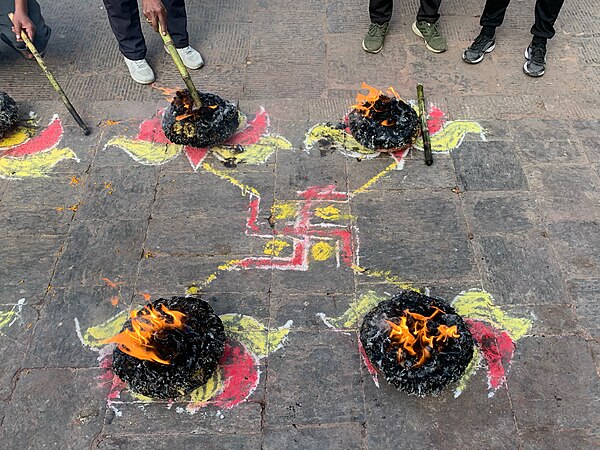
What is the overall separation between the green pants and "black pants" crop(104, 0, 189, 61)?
0.80m

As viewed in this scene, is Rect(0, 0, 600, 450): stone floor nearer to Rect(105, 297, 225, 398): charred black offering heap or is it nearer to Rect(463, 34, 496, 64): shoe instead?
Rect(463, 34, 496, 64): shoe

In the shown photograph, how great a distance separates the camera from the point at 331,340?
3.24 m

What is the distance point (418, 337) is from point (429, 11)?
388 centimetres

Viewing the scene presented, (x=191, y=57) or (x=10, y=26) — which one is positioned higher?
(x=10, y=26)

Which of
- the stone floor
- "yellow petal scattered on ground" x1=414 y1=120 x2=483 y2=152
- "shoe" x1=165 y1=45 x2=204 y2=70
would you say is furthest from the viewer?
"shoe" x1=165 y1=45 x2=204 y2=70

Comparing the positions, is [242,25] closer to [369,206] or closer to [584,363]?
[369,206]

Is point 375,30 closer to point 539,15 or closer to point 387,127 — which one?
point 539,15

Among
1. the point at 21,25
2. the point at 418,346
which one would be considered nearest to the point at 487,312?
the point at 418,346

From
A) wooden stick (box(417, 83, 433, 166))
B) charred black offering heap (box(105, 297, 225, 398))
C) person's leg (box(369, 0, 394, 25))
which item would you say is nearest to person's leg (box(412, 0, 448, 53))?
person's leg (box(369, 0, 394, 25))

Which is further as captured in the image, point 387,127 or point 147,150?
point 147,150

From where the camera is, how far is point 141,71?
491cm

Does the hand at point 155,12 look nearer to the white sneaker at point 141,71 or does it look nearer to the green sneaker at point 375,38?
the white sneaker at point 141,71

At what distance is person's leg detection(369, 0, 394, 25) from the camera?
509 centimetres

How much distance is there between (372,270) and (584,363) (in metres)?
1.49
